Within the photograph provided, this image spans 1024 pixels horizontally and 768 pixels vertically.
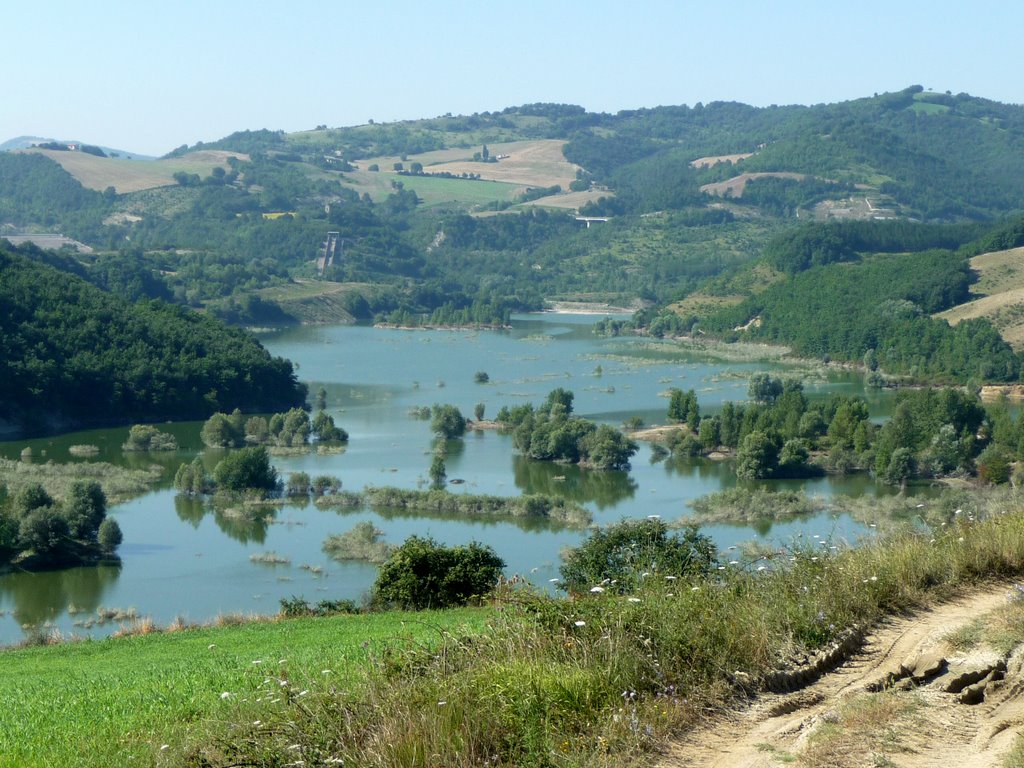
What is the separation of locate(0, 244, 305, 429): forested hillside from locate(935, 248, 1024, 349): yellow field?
3663 cm

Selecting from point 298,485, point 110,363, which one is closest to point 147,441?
point 110,363

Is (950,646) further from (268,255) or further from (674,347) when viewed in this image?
(268,255)

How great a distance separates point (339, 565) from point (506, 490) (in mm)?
11100

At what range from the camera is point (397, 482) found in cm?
4028

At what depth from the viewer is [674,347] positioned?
85750 millimetres

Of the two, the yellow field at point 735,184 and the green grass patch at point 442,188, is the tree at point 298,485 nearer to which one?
the yellow field at point 735,184

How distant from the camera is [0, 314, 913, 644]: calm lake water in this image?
26.5 metres

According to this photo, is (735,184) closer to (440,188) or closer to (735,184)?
(735,184)

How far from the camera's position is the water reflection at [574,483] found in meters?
39.1

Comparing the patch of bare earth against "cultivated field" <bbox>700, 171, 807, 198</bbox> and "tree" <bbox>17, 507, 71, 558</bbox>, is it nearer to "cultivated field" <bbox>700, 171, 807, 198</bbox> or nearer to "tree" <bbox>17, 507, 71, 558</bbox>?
"tree" <bbox>17, 507, 71, 558</bbox>

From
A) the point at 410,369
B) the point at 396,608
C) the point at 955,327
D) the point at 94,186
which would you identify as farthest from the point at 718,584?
the point at 94,186

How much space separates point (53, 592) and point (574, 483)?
17826 millimetres

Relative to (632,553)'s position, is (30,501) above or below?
below

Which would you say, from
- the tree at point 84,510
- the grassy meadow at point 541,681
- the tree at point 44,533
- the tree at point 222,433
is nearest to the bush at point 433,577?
the grassy meadow at point 541,681
